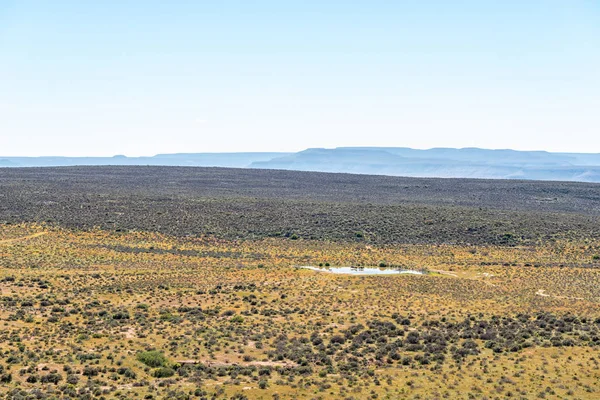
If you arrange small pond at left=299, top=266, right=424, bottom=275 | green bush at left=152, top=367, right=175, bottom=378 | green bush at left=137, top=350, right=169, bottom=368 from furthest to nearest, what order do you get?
1. small pond at left=299, top=266, right=424, bottom=275
2. green bush at left=137, top=350, right=169, bottom=368
3. green bush at left=152, top=367, right=175, bottom=378

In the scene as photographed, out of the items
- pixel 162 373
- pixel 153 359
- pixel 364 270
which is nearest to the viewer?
pixel 162 373

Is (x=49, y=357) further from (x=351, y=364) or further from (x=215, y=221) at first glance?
(x=215, y=221)

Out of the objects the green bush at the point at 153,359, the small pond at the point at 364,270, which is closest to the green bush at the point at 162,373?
the green bush at the point at 153,359

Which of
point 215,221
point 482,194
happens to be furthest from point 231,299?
point 482,194

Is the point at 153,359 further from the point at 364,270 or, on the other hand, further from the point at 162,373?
the point at 364,270

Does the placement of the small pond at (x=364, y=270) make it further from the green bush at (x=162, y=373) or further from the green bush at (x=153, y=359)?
the green bush at (x=162, y=373)

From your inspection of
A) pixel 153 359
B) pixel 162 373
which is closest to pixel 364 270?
pixel 153 359

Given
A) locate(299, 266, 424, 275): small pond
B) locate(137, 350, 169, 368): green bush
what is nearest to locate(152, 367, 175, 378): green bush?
locate(137, 350, 169, 368): green bush

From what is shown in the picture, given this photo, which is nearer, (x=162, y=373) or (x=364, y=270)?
(x=162, y=373)

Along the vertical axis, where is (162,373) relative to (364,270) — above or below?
above

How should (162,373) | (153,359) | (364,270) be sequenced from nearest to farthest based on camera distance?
(162,373) < (153,359) < (364,270)

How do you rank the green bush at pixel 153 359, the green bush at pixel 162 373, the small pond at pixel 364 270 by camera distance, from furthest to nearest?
the small pond at pixel 364 270
the green bush at pixel 153 359
the green bush at pixel 162 373

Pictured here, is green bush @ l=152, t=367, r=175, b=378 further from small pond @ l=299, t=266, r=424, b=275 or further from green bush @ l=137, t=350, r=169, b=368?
small pond @ l=299, t=266, r=424, b=275
